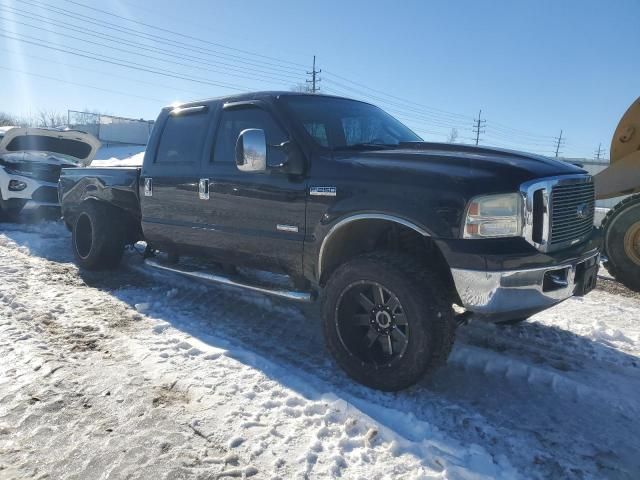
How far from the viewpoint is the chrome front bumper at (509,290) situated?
279cm

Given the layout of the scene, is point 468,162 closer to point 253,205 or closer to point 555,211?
point 555,211

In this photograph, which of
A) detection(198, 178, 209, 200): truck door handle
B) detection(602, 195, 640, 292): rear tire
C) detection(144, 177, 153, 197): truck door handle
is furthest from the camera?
detection(602, 195, 640, 292): rear tire

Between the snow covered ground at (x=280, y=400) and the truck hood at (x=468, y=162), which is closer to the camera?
the snow covered ground at (x=280, y=400)

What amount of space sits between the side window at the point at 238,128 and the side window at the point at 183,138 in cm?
25

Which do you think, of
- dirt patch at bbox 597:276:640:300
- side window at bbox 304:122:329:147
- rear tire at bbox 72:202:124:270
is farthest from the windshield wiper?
dirt patch at bbox 597:276:640:300

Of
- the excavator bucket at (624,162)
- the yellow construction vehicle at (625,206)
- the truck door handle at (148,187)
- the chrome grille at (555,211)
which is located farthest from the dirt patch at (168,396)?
the excavator bucket at (624,162)

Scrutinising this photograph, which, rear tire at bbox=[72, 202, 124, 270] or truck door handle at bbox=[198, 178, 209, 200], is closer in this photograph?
truck door handle at bbox=[198, 178, 209, 200]

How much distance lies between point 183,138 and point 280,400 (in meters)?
2.97

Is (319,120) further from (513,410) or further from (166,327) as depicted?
(513,410)

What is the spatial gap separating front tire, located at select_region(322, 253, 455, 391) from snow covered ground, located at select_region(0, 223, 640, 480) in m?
0.17

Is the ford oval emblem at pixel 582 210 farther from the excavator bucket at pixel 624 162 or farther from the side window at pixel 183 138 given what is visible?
the side window at pixel 183 138

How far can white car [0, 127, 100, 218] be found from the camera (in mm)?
9492

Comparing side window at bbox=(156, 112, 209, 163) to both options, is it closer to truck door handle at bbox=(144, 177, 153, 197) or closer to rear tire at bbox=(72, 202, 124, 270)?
truck door handle at bbox=(144, 177, 153, 197)

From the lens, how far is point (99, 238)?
5.64 m
